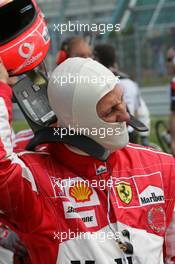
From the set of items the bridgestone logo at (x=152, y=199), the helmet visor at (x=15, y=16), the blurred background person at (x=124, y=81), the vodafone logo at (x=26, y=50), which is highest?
the helmet visor at (x=15, y=16)

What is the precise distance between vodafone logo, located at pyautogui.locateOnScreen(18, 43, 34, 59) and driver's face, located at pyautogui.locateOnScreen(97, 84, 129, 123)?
386 millimetres

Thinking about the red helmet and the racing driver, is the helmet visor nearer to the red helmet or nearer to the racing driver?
the red helmet

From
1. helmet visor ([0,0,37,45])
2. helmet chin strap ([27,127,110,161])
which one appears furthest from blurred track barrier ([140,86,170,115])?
helmet chin strap ([27,127,110,161])

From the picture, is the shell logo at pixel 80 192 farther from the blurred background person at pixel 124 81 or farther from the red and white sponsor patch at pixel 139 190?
the blurred background person at pixel 124 81

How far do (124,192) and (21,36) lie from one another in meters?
0.77

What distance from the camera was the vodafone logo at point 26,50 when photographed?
2613 mm

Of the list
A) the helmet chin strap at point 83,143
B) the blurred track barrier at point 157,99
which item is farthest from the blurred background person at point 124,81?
the blurred track barrier at point 157,99

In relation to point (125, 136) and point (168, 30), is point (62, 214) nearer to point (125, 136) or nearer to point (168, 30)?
point (125, 136)

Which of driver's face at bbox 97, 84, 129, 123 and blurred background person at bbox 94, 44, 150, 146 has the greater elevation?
driver's face at bbox 97, 84, 129, 123

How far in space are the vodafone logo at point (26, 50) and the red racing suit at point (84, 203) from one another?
294 mm

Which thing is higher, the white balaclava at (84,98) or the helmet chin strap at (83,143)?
the white balaclava at (84,98)

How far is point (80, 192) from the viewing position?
251 centimetres

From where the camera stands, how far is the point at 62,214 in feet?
8.11

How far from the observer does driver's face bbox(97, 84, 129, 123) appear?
8.21 feet
